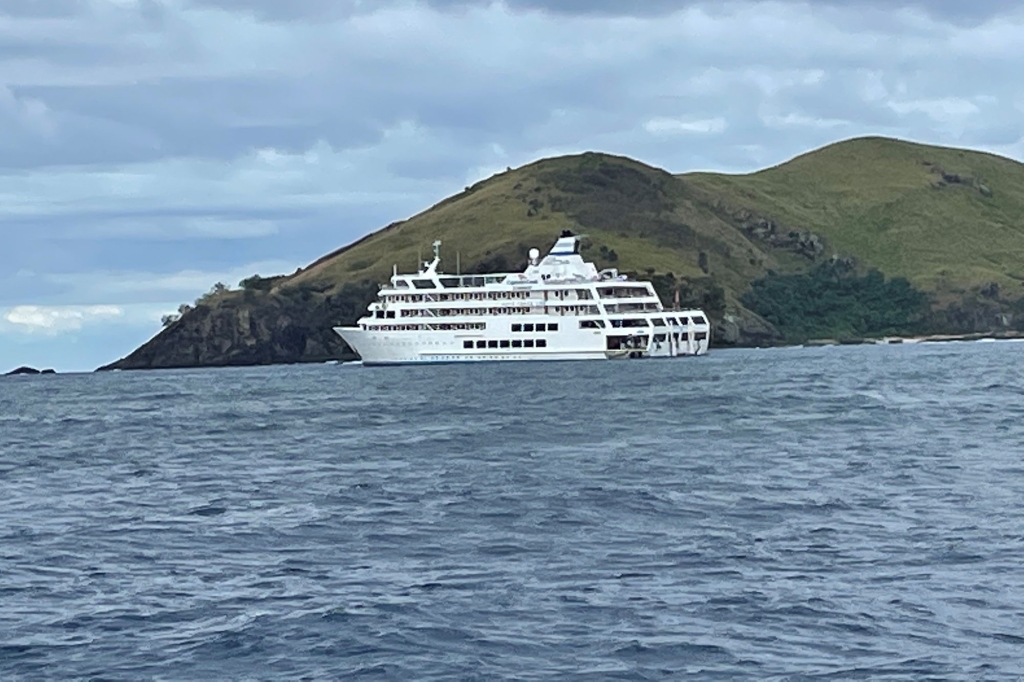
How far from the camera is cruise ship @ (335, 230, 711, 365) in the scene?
159000mm

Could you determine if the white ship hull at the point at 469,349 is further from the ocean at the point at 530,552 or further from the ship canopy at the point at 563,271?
the ocean at the point at 530,552

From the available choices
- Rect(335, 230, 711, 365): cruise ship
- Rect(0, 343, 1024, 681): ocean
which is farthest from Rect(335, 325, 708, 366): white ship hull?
Rect(0, 343, 1024, 681): ocean

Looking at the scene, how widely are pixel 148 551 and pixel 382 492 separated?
33.1 feet

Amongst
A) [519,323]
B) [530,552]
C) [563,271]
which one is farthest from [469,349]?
[530,552]

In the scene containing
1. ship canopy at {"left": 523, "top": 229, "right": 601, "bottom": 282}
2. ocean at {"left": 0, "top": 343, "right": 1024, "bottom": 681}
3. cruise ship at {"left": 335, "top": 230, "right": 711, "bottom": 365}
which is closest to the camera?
ocean at {"left": 0, "top": 343, "right": 1024, "bottom": 681}

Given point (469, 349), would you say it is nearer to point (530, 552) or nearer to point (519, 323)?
point (519, 323)

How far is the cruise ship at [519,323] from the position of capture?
159000 mm

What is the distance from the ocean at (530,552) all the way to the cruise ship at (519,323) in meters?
91.8

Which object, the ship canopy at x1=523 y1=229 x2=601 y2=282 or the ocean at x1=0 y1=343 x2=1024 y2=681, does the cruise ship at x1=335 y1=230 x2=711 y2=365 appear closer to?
the ship canopy at x1=523 y1=229 x2=601 y2=282

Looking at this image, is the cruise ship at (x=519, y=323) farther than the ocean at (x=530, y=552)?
Yes

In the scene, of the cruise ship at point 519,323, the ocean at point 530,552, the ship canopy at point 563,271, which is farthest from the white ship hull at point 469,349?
the ocean at point 530,552

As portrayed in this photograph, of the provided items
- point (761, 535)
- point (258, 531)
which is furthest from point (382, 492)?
point (761, 535)

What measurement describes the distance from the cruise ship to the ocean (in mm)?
91794

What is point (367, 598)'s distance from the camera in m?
27.0
